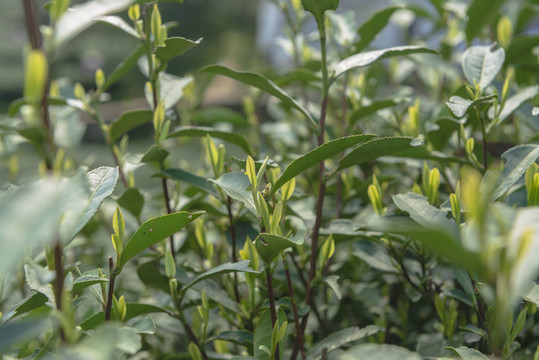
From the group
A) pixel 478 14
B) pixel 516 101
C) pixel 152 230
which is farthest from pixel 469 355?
pixel 478 14

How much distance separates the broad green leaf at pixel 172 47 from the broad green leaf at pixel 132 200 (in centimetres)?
28

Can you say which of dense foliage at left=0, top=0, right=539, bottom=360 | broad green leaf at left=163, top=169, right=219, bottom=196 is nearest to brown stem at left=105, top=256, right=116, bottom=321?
dense foliage at left=0, top=0, right=539, bottom=360

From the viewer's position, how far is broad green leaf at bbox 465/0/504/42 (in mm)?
1341

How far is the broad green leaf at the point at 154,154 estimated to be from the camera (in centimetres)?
98

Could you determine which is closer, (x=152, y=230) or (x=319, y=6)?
(x=152, y=230)

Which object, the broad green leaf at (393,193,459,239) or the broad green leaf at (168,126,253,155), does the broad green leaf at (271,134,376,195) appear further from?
the broad green leaf at (168,126,253,155)

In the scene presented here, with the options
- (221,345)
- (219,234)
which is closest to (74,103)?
(219,234)

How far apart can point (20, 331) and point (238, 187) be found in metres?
0.41

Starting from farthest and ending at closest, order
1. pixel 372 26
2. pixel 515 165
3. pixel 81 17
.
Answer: pixel 372 26
pixel 515 165
pixel 81 17

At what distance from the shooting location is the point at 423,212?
2.76 ft

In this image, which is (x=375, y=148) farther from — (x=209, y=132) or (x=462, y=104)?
(x=209, y=132)

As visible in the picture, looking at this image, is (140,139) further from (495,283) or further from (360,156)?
(495,283)

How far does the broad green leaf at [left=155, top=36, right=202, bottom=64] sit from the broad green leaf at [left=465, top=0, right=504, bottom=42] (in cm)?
77

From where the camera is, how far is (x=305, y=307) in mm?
917
